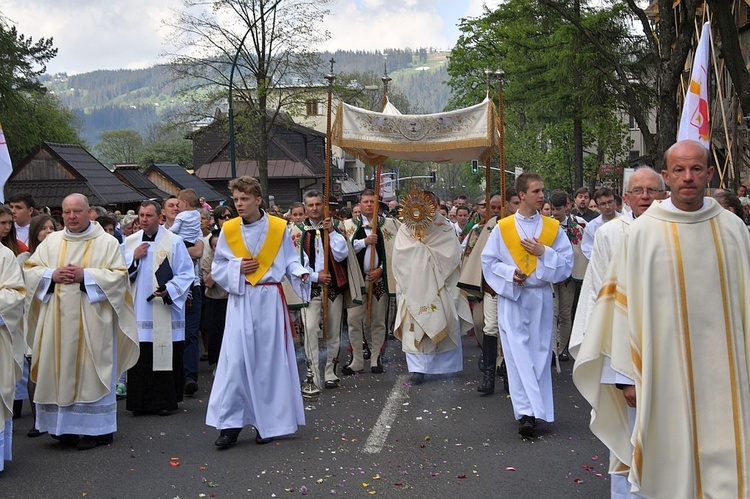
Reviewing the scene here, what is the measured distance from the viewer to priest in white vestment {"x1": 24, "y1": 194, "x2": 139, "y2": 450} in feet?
26.4

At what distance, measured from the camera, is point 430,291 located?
11.2 metres

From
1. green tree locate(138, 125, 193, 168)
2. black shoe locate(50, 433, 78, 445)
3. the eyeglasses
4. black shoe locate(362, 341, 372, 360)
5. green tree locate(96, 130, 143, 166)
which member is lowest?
black shoe locate(362, 341, 372, 360)

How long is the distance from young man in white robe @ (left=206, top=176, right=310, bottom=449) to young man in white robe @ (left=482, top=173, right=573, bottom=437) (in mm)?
1754

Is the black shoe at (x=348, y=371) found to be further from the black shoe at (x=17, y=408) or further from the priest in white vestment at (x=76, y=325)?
the priest in white vestment at (x=76, y=325)

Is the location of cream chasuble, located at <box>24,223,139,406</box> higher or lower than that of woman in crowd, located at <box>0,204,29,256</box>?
lower

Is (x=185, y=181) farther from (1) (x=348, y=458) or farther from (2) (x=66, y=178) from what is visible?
(1) (x=348, y=458)

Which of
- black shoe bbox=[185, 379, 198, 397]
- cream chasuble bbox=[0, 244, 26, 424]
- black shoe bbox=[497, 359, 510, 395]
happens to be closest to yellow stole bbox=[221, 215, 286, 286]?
cream chasuble bbox=[0, 244, 26, 424]

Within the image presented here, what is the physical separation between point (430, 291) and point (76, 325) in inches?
168

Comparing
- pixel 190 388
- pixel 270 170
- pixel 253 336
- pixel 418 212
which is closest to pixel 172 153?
pixel 270 170

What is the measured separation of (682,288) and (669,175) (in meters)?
0.54

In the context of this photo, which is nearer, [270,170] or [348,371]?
[348,371]

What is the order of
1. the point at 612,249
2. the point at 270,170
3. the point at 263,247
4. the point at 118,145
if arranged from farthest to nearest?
the point at 118,145
the point at 270,170
the point at 263,247
the point at 612,249

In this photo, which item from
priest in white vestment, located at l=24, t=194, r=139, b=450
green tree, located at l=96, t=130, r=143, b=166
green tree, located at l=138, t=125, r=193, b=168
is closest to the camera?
priest in white vestment, located at l=24, t=194, r=139, b=450

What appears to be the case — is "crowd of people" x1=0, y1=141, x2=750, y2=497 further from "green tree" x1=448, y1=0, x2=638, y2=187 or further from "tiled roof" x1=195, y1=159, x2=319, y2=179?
"tiled roof" x1=195, y1=159, x2=319, y2=179
